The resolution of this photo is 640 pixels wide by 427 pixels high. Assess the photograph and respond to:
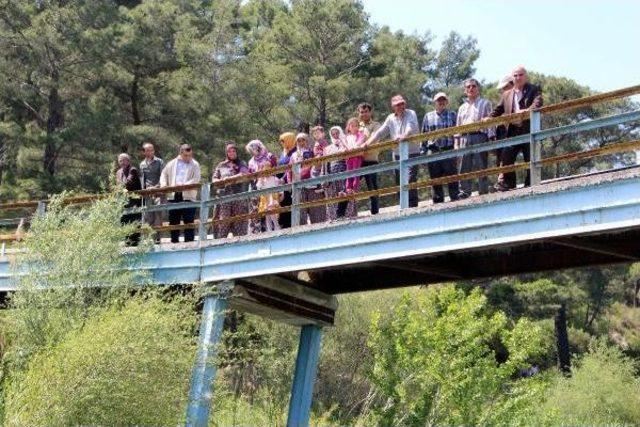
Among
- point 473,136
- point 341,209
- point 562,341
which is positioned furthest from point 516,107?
point 562,341

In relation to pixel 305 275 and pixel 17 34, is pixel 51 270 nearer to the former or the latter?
pixel 305 275

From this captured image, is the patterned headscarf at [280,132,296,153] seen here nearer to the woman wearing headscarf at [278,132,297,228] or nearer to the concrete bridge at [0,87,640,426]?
the woman wearing headscarf at [278,132,297,228]

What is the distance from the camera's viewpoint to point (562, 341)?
50281mm

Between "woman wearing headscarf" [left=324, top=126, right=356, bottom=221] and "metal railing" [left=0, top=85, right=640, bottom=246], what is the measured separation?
13.7 inches

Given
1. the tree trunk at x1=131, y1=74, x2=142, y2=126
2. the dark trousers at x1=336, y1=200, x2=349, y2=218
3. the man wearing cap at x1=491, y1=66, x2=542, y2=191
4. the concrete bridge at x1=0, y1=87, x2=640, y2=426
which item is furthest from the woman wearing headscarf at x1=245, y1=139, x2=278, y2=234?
the tree trunk at x1=131, y1=74, x2=142, y2=126

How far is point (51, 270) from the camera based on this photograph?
15938 mm

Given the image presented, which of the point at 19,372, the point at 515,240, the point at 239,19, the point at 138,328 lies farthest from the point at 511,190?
the point at 239,19

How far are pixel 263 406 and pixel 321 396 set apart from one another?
178 inches

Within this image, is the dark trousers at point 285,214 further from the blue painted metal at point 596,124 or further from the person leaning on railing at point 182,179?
the blue painted metal at point 596,124

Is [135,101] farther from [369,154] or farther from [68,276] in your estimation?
[369,154]

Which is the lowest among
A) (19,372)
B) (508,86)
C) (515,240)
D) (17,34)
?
(19,372)

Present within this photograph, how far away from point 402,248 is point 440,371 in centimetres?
929

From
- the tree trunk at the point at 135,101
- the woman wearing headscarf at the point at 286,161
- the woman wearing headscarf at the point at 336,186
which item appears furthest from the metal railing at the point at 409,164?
the tree trunk at the point at 135,101

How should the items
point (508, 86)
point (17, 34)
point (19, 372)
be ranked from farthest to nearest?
point (17, 34) → point (19, 372) → point (508, 86)
